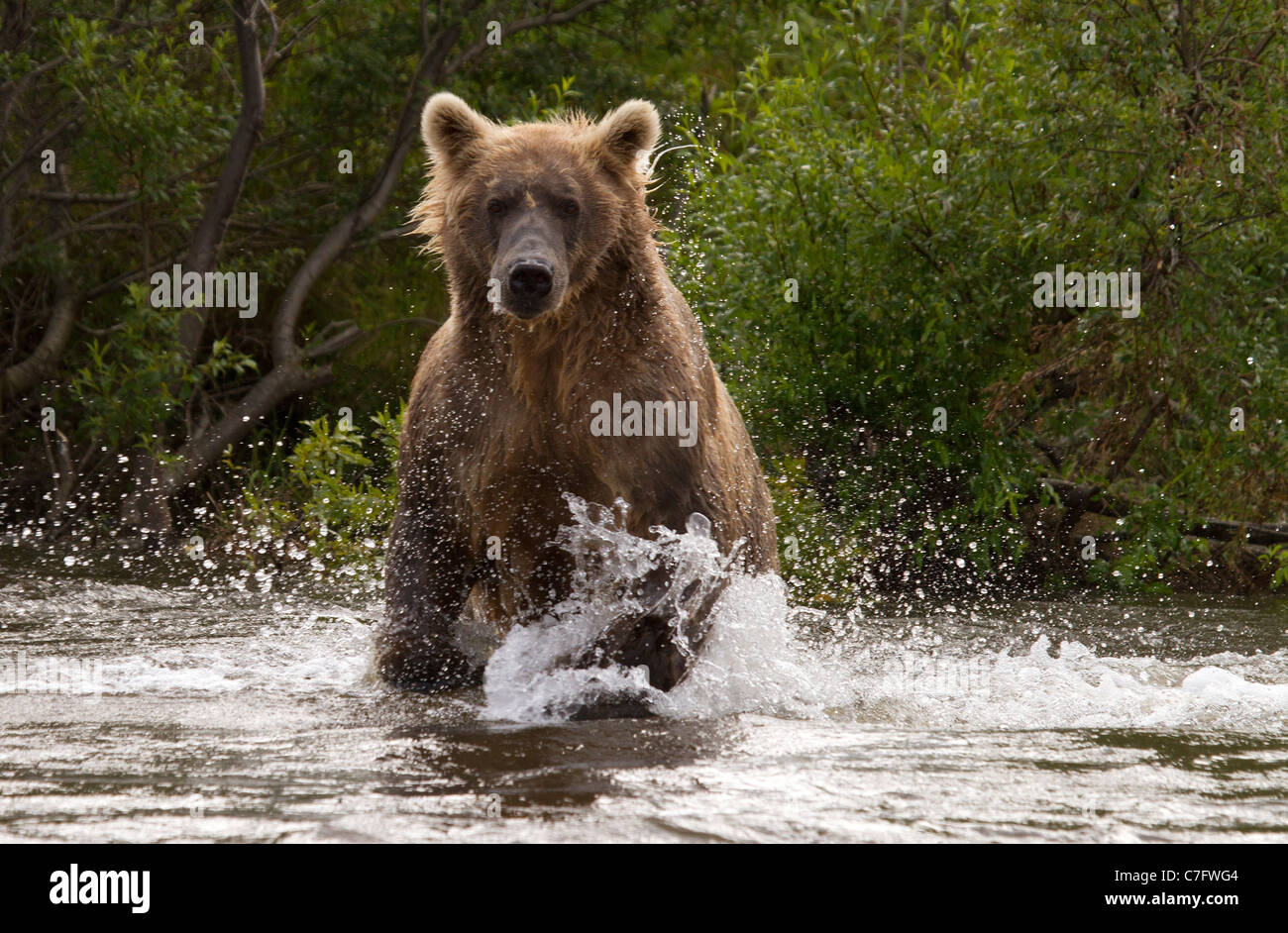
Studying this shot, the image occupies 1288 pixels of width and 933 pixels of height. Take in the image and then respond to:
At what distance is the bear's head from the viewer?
15.6 feet

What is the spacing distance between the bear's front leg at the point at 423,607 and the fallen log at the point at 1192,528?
3.61 m

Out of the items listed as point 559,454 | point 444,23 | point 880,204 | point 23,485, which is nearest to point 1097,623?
point 880,204

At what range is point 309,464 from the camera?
29.1ft

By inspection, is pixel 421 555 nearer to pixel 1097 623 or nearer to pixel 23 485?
pixel 1097 623

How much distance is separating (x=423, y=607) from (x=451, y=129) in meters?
1.70

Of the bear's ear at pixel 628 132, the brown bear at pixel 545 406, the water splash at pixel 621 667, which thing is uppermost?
the bear's ear at pixel 628 132

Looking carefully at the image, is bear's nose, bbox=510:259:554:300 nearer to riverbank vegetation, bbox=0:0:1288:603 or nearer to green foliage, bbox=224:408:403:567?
riverbank vegetation, bbox=0:0:1288:603

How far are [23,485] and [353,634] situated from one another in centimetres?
483

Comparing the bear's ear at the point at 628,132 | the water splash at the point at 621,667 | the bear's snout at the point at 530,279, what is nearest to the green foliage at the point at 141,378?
the bear's ear at the point at 628,132

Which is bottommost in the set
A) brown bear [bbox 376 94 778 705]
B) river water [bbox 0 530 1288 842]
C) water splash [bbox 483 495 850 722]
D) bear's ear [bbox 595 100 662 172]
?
river water [bbox 0 530 1288 842]

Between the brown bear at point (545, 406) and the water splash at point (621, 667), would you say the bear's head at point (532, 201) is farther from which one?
the water splash at point (621, 667)

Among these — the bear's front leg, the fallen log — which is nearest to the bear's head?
the bear's front leg

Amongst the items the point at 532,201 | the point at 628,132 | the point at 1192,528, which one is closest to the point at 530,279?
the point at 532,201

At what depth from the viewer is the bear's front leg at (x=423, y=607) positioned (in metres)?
5.16
